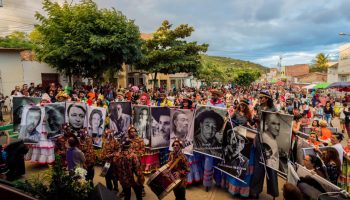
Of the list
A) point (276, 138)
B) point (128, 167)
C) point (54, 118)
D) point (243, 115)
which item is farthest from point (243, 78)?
point (128, 167)

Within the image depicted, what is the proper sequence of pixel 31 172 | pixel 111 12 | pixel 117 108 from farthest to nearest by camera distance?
pixel 111 12, pixel 31 172, pixel 117 108

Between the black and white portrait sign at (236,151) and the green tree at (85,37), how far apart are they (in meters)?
11.0

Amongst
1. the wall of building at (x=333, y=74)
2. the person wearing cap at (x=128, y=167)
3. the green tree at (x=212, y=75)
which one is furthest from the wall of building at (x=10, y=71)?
the wall of building at (x=333, y=74)

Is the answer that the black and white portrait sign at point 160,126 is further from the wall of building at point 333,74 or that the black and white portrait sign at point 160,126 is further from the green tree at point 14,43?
the wall of building at point 333,74

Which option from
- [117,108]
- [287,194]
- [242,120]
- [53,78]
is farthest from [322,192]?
[53,78]

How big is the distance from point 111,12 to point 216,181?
13123 mm

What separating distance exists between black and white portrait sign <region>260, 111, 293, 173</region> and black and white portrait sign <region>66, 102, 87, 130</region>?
14.5 feet

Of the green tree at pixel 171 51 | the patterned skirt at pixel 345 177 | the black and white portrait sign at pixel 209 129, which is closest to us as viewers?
the patterned skirt at pixel 345 177

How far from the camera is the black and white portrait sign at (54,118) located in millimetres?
6715

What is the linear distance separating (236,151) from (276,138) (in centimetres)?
85

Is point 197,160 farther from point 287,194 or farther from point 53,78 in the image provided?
point 53,78

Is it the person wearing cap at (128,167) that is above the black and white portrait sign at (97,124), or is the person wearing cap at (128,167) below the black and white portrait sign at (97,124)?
below

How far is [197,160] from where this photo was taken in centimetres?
588

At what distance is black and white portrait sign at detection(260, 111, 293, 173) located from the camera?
14.7 feet
